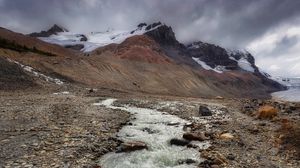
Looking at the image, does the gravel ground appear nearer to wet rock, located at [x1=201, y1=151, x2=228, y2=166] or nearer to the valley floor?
the valley floor

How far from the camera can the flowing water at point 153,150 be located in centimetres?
1722

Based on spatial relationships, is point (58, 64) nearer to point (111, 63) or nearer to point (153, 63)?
point (111, 63)

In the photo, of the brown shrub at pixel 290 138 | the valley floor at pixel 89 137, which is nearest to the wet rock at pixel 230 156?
the valley floor at pixel 89 137

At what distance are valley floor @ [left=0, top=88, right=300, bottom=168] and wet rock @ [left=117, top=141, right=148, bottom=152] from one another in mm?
493

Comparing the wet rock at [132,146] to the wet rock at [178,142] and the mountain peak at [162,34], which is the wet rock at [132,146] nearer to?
the wet rock at [178,142]

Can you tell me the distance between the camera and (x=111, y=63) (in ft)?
272

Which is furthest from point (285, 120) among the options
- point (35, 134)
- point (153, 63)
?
point (153, 63)

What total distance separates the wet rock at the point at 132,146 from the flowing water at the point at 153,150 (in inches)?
11.5

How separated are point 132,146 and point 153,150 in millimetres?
1146

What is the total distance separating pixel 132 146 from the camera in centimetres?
1920

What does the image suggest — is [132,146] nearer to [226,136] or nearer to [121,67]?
[226,136]

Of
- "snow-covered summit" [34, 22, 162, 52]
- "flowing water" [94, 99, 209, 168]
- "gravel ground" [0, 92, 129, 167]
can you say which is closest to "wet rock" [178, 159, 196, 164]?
"flowing water" [94, 99, 209, 168]

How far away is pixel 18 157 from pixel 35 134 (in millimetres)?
3571

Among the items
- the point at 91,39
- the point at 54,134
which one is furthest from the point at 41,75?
the point at 91,39
